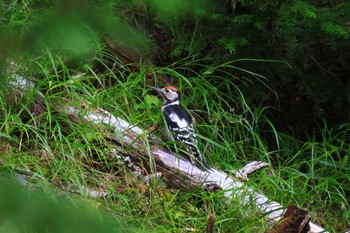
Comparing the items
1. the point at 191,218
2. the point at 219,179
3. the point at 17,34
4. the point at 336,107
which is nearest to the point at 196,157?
the point at 219,179

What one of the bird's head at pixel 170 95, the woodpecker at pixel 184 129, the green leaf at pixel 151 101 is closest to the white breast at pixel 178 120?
the woodpecker at pixel 184 129

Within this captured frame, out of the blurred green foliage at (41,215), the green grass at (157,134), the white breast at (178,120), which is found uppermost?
the blurred green foliage at (41,215)

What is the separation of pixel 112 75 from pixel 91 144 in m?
1.03

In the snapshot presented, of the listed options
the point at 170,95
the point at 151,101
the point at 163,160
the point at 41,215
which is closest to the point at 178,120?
the point at 163,160

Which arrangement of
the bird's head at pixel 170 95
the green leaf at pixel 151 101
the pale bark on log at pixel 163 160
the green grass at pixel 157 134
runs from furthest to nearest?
the green leaf at pixel 151 101 < the bird's head at pixel 170 95 < the pale bark on log at pixel 163 160 < the green grass at pixel 157 134

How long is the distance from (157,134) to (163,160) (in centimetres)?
32

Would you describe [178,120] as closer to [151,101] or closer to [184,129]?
[184,129]

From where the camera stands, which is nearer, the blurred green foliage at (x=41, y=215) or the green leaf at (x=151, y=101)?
the blurred green foliage at (x=41, y=215)

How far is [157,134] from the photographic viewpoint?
475 centimetres

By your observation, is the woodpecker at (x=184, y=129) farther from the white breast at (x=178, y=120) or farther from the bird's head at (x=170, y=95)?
the bird's head at (x=170, y=95)

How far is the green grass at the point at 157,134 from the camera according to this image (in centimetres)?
411

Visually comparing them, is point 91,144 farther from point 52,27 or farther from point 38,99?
point 52,27

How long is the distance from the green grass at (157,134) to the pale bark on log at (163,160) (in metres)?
0.06

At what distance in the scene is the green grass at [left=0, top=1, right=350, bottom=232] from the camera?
4.11 m
